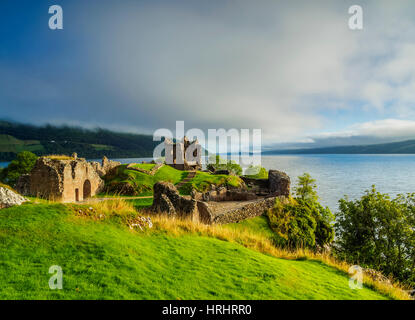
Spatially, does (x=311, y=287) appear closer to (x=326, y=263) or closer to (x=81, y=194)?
(x=326, y=263)

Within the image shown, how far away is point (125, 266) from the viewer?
19.2 ft

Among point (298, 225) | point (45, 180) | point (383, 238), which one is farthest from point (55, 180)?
point (383, 238)

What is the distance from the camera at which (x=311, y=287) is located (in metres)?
6.68

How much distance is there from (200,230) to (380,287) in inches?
299

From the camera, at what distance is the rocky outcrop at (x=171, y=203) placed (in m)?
14.9

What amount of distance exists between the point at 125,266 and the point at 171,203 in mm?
9351

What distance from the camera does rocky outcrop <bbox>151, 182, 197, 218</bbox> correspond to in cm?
1487

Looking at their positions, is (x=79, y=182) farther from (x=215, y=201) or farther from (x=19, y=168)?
(x=19, y=168)

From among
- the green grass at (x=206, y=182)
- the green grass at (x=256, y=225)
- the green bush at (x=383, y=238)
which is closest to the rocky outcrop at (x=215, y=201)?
the green grass at (x=256, y=225)

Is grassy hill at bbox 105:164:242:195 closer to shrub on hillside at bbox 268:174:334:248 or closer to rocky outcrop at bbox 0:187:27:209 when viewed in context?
shrub on hillside at bbox 268:174:334:248

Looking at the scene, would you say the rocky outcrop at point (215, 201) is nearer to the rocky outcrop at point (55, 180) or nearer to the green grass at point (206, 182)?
the green grass at point (206, 182)

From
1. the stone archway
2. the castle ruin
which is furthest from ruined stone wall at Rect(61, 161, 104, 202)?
the castle ruin

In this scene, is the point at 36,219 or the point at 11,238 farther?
the point at 36,219
